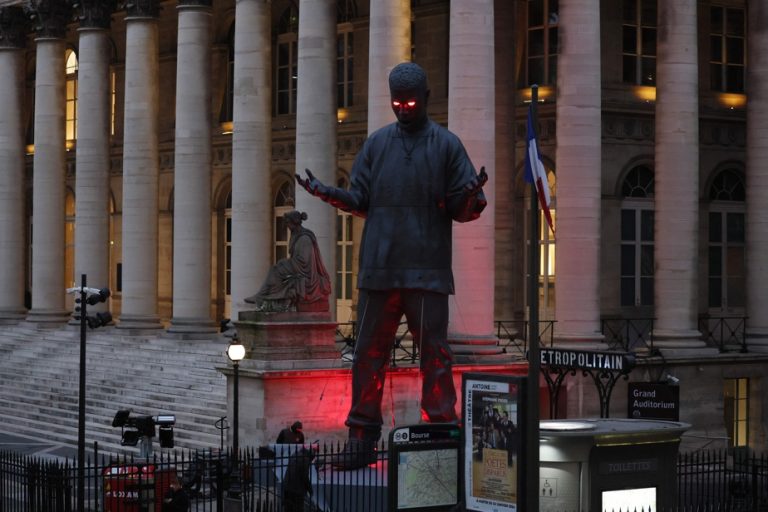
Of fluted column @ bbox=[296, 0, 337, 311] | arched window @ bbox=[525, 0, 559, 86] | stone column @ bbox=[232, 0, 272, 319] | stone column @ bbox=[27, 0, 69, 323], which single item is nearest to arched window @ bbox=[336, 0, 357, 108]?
arched window @ bbox=[525, 0, 559, 86]

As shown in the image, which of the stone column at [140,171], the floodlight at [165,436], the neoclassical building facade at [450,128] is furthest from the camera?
the stone column at [140,171]

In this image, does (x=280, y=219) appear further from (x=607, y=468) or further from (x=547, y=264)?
(x=607, y=468)

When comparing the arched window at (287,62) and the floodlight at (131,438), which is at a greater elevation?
the arched window at (287,62)

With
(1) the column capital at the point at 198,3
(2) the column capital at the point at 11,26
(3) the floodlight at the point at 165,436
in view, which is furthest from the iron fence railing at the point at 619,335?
(2) the column capital at the point at 11,26

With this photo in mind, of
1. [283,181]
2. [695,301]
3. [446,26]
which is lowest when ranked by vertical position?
[695,301]

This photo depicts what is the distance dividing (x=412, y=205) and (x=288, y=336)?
9.89m

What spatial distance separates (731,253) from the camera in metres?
45.1

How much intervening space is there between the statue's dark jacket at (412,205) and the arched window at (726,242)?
22.2 m

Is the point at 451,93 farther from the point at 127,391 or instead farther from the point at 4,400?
the point at 4,400

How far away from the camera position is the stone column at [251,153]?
41.4m

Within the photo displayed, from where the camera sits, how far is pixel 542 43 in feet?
144

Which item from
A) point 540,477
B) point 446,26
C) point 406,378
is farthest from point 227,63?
point 540,477

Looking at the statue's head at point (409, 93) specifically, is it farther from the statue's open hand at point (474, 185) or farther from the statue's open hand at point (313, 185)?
the statue's open hand at point (313, 185)

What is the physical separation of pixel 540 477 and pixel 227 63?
33.9 metres
